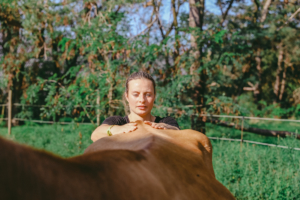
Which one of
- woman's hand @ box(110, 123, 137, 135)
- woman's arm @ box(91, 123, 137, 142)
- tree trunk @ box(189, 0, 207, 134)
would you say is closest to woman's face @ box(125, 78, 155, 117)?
woman's arm @ box(91, 123, 137, 142)

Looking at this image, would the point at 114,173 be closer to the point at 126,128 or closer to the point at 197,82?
the point at 126,128

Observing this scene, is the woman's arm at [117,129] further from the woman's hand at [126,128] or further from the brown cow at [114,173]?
the brown cow at [114,173]

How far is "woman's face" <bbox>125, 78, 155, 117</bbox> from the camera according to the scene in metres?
2.22

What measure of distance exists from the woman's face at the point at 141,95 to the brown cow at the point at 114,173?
73 cm

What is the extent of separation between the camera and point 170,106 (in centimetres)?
617

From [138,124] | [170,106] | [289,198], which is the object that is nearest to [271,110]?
[170,106]

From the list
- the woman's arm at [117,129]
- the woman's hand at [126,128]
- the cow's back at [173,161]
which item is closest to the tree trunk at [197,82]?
the woman's arm at [117,129]

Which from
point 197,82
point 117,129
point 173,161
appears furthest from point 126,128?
point 197,82

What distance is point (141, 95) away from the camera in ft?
7.28

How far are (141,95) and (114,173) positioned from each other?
137 cm

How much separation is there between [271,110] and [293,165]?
14.5 metres

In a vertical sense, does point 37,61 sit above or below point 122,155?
above

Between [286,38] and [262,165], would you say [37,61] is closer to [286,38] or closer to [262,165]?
[262,165]

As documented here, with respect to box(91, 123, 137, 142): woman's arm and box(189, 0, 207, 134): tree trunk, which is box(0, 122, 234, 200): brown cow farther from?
box(189, 0, 207, 134): tree trunk
